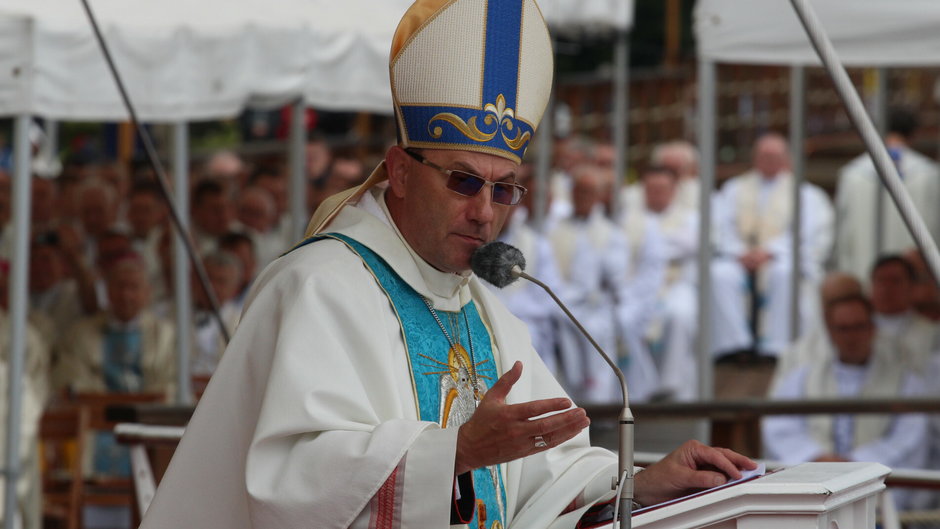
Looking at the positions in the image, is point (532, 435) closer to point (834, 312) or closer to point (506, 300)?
point (834, 312)

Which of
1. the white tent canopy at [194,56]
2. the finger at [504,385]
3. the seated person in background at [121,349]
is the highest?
the white tent canopy at [194,56]

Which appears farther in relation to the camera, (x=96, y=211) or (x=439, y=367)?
(x=96, y=211)

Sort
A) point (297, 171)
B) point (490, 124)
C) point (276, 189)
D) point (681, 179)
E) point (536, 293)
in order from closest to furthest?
point (490, 124), point (297, 171), point (536, 293), point (276, 189), point (681, 179)

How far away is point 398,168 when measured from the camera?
10.8ft

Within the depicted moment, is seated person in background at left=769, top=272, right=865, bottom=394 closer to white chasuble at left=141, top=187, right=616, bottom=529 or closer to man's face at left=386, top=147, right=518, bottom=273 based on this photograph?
white chasuble at left=141, top=187, right=616, bottom=529

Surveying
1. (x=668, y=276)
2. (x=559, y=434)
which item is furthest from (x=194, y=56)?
(x=668, y=276)

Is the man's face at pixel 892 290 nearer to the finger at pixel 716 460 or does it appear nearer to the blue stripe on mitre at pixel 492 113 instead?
the blue stripe on mitre at pixel 492 113

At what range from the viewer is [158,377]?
8.60 m

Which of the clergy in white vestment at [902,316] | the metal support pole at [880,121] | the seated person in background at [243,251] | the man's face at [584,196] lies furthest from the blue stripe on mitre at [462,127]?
the man's face at [584,196]

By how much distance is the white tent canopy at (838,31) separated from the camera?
607cm

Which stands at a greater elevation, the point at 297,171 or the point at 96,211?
the point at 297,171

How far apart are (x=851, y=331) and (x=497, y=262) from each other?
17.1 feet

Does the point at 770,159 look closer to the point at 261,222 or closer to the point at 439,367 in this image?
the point at 261,222

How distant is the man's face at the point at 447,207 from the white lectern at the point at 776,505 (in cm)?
74
